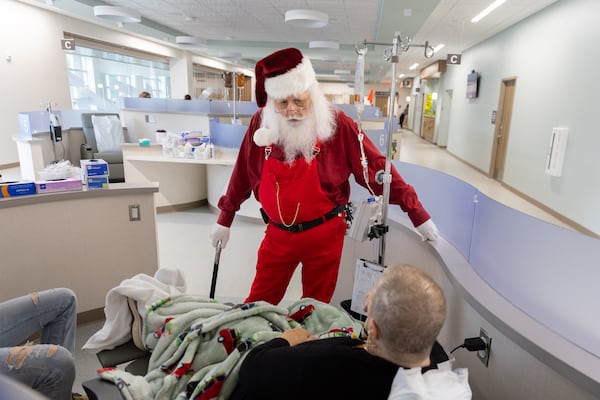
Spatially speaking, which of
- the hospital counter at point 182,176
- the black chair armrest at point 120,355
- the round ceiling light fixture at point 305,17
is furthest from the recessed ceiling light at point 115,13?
the black chair armrest at point 120,355

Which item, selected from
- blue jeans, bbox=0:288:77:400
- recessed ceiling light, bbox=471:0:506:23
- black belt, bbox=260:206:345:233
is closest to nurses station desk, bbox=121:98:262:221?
black belt, bbox=260:206:345:233

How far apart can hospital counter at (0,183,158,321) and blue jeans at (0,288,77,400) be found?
0.71 metres

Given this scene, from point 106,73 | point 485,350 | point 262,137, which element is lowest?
point 485,350

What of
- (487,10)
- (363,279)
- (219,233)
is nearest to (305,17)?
(487,10)

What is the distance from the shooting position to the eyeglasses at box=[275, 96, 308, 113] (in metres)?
1.83

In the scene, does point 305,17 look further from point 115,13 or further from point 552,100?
point 552,100

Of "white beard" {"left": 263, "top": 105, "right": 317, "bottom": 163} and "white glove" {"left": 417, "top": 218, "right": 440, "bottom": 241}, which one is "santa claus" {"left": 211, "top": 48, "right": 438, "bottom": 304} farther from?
"white glove" {"left": 417, "top": 218, "right": 440, "bottom": 241}

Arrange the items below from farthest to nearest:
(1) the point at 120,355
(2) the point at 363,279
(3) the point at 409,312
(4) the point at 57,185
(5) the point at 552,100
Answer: (5) the point at 552,100 < (4) the point at 57,185 < (2) the point at 363,279 < (1) the point at 120,355 < (3) the point at 409,312

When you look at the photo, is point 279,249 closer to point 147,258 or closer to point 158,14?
point 147,258

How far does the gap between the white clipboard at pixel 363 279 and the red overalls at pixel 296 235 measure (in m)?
0.25

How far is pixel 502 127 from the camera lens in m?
8.02

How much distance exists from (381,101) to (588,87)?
20.9m

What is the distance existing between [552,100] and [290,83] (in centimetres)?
557

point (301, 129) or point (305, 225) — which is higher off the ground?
point (301, 129)
